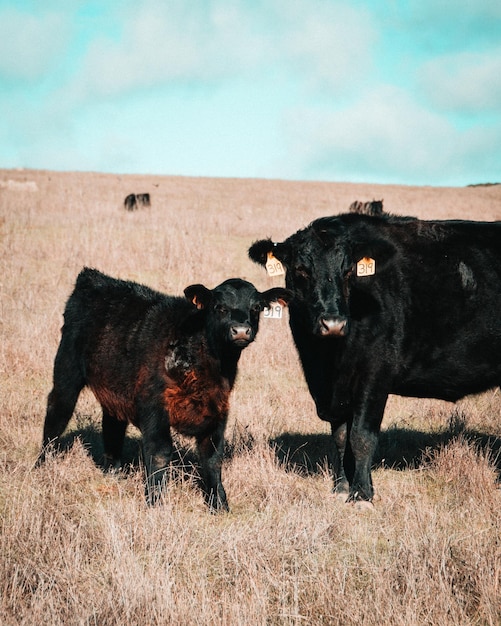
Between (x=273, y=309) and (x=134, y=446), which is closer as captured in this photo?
(x=273, y=309)

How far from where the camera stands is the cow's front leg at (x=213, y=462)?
5410 millimetres

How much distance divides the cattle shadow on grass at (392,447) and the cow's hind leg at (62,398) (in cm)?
185

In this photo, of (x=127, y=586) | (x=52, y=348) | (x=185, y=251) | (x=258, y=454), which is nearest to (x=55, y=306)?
(x=52, y=348)

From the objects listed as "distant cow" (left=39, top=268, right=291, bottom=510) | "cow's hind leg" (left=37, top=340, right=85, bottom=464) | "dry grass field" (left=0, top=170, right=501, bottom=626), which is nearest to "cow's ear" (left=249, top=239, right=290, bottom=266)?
"distant cow" (left=39, top=268, right=291, bottom=510)

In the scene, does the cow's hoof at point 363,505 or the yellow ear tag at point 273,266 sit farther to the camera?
the yellow ear tag at point 273,266

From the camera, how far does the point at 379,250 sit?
6082mm

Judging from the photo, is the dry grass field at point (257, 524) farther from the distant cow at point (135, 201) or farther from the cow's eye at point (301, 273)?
the distant cow at point (135, 201)

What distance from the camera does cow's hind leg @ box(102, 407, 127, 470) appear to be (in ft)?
20.4

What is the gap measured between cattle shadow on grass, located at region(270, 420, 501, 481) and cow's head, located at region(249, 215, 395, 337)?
1412 millimetres

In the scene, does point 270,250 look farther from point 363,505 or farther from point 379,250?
point 363,505

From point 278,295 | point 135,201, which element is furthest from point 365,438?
point 135,201

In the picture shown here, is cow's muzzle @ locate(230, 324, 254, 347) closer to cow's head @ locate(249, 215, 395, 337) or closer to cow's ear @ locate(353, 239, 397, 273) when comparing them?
cow's head @ locate(249, 215, 395, 337)

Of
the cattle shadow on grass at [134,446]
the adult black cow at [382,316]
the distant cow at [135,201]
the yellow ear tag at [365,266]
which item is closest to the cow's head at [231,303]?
the adult black cow at [382,316]

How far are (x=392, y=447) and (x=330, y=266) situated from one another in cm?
234
